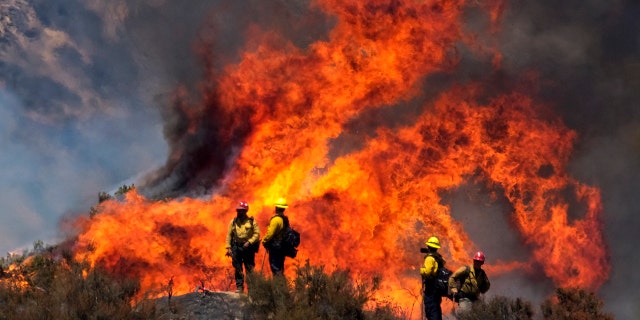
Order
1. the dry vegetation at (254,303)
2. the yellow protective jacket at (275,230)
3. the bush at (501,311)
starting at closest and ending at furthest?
the dry vegetation at (254,303) < the bush at (501,311) < the yellow protective jacket at (275,230)

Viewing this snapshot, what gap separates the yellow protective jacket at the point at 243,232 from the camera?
11.1 meters

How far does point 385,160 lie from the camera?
15641 millimetres

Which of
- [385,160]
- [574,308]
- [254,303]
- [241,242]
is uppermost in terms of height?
[385,160]

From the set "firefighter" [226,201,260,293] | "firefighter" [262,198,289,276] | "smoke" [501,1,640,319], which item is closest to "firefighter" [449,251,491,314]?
"firefighter" [262,198,289,276]

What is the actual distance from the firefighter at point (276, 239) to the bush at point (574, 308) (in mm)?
4621

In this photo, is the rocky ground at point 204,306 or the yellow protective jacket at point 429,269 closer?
the rocky ground at point 204,306

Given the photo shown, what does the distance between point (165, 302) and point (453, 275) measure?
4724 millimetres

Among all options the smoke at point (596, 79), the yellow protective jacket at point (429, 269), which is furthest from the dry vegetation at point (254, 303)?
the smoke at point (596, 79)

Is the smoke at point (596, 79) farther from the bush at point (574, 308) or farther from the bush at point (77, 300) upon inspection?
the bush at point (77, 300)

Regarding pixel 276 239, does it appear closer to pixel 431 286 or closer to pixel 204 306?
pixel 204 306

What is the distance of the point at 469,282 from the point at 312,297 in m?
2.74

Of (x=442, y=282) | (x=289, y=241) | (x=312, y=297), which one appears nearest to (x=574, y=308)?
(x=442, y=282)

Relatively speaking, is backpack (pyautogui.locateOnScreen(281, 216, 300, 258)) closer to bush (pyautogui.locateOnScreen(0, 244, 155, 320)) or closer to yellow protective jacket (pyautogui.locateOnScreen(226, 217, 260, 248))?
yellow protective jacket (pyautogui.locateOnScreen(226, 217, 260, 248))

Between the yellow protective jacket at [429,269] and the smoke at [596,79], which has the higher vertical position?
the smoke at [596,79]
